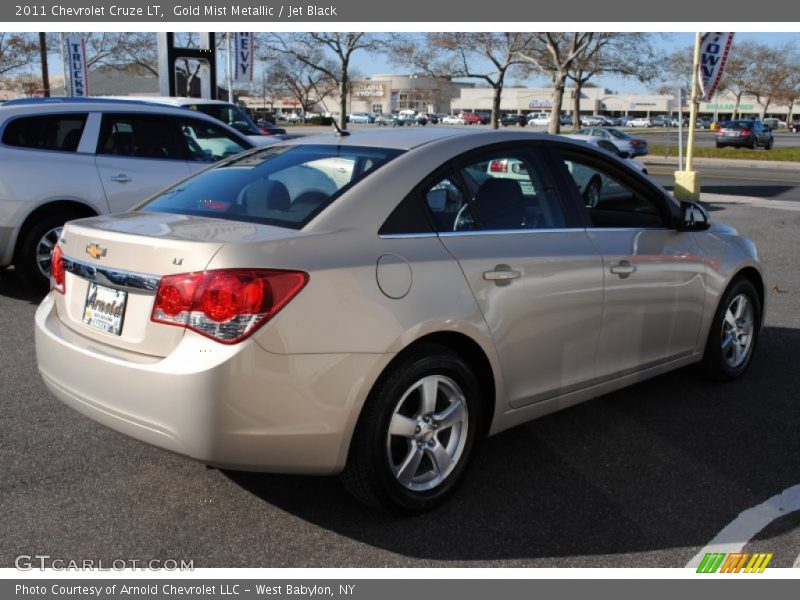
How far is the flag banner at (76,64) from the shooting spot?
3366 centimetres

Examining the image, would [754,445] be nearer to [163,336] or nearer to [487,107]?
[163,336]

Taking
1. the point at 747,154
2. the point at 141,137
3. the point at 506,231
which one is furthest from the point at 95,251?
the point at 747,154

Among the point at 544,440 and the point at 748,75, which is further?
the point at 748,75

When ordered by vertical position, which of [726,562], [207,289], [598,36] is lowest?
[726,562]

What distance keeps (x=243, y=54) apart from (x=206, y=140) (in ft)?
82.2

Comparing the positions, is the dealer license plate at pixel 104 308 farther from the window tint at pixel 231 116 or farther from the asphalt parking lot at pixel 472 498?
the window tint at pixel 231 116

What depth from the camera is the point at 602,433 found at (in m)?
4.57

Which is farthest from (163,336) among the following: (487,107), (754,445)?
(487,107)

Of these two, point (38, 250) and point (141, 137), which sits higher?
point (141, 137)

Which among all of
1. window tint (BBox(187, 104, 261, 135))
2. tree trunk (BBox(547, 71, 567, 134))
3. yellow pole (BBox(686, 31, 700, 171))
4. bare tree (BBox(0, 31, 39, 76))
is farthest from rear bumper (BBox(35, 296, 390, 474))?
bare tree (BBox(0, 31, 39, 76))

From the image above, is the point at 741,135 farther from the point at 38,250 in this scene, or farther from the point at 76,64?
the point at 38,250

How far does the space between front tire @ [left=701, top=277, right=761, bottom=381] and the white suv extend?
18.1 ft

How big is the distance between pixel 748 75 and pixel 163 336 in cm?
8818

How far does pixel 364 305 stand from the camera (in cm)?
320
